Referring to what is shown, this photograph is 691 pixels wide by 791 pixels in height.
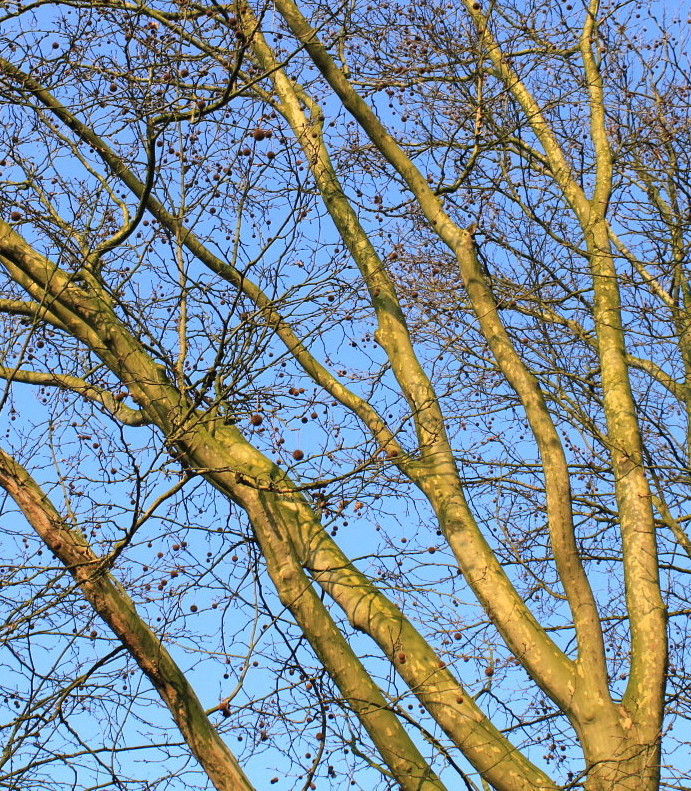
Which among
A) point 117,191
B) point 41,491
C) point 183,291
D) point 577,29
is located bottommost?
point 41,491

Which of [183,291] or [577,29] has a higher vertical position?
[577,29]

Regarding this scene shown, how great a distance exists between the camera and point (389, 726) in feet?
13.5

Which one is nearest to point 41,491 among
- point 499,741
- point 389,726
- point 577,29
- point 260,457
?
point 260,457

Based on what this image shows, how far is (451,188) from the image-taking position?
20.3 feet

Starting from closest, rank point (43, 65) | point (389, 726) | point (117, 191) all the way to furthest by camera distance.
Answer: point (389, 726) → point (43, 65) → point (117, 191)

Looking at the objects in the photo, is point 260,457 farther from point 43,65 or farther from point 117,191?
point 43,65

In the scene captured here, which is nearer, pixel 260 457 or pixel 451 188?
pixel 260 457

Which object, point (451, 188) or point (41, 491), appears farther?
point (451, 188)

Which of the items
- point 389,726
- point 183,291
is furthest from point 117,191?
point 389,726

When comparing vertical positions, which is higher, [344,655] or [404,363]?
[404,363]

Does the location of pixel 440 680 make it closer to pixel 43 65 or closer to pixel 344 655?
pixel 344 655

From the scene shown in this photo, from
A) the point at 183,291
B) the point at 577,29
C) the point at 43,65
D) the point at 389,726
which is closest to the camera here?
the point at 389,726

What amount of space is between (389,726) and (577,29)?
18.1 ft

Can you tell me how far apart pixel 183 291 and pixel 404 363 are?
1461mm
